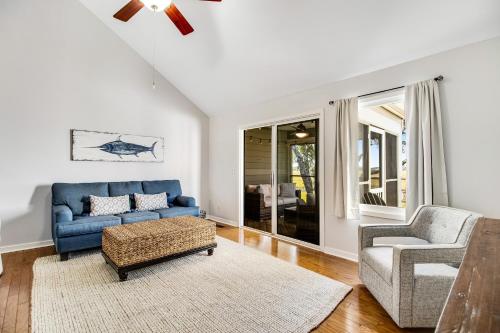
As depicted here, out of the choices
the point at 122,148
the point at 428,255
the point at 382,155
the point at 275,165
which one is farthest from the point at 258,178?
the point at 428,255

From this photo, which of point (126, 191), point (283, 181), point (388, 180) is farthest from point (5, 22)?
point (388, 180)

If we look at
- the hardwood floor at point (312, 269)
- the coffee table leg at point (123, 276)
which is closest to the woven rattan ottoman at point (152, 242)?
the coffee table leg at point (123, 276)

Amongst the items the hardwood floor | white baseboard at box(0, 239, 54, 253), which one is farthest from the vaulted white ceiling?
white baseboard at box(0, 239, 54, 253)

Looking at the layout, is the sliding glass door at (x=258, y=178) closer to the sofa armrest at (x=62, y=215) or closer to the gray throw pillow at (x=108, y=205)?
the gray throw pillow at (x=108, y=205)

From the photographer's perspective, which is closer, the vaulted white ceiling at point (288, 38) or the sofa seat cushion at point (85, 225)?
the vaulted white ceiling at point (288, 38)

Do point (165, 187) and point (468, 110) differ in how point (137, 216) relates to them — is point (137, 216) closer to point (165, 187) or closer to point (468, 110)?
point (165, 187)

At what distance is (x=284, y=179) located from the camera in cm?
448

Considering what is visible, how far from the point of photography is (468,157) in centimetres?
252

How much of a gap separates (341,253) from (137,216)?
9.84 feet

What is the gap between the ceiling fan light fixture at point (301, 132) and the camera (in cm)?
413

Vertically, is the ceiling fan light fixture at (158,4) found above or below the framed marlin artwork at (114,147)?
above

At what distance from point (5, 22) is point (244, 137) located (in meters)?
4.02

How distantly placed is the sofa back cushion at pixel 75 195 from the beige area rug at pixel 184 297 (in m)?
0.82

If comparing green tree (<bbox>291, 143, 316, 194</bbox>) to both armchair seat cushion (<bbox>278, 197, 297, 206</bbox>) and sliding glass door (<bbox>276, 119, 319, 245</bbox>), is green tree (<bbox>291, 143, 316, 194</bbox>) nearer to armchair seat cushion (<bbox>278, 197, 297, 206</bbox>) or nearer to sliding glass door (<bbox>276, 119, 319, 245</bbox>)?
sliding glass door (<bbox>276, 119, 319, 245</bbox>)
